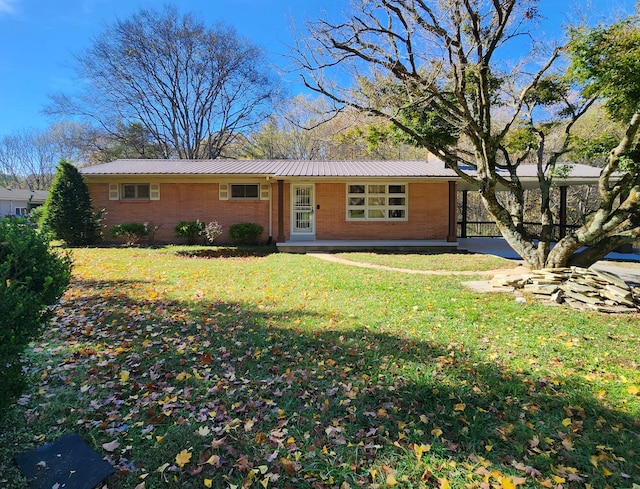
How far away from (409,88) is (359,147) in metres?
20.9

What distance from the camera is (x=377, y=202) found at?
1531cm

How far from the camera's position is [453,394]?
321 cm

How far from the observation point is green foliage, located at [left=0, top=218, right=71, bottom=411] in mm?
2170

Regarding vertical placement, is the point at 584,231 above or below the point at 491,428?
above

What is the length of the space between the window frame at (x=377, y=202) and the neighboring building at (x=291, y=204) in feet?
0.13

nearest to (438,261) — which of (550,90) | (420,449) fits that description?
(550,90)

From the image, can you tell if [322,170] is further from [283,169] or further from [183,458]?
[183,458]

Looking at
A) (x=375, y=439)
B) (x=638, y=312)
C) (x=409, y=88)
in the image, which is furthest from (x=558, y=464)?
(x=409, y=88)

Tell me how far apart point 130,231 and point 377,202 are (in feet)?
32.2

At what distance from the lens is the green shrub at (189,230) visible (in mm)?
A: 14750

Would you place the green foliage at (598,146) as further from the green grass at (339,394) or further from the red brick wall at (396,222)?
the red brick wall at (396,222)

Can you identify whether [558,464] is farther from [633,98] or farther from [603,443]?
[633,98]

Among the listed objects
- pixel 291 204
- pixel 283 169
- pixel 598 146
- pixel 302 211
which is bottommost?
pixel 302 211

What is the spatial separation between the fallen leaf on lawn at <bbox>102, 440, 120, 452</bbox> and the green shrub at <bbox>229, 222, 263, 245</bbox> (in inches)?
490
